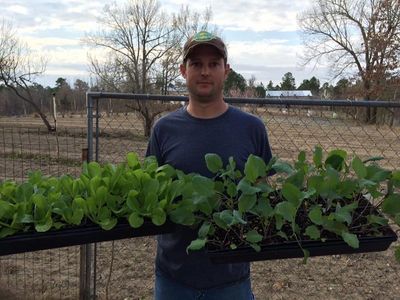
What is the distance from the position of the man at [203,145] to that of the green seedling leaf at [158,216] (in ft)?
1.52

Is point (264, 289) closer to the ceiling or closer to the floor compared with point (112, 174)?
closer to the floor

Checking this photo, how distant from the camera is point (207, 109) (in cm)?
181

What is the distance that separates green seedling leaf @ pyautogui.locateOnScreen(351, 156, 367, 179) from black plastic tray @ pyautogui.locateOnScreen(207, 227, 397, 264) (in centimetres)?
18

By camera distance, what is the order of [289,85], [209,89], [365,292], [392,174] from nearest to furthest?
1. [392,174]
2. [209,89]
3. [365,292]
4. [289,85]

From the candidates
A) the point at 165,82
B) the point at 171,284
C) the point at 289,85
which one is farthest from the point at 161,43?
the point at 289,85

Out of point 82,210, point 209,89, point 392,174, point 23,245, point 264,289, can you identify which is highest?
point 209,89

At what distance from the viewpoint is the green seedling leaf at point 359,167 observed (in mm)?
1228

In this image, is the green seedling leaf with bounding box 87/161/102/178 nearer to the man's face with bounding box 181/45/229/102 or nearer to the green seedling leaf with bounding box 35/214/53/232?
the green seedling leaf with bounding box 35/214/53/232

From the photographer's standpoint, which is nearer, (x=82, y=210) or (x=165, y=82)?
(x=82, y=210)

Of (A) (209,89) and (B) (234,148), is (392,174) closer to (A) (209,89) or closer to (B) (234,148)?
(B) (234,148)

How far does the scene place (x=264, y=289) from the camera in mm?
3457

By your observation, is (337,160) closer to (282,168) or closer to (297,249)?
(282,168)

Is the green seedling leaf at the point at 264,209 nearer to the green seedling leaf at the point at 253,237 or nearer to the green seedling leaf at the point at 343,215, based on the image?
the green seedling leaf at the point at 253,237

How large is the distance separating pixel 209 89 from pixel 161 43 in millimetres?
20642
